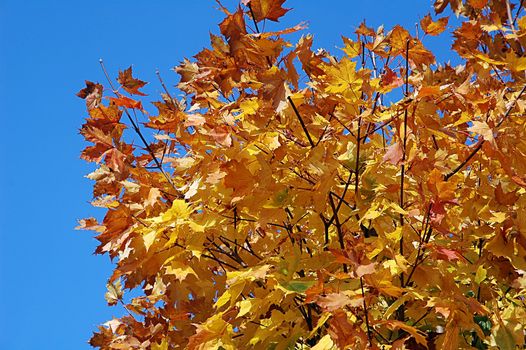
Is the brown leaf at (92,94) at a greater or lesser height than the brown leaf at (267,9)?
greater

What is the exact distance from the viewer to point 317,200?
2904 mm

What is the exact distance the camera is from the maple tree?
111 inches

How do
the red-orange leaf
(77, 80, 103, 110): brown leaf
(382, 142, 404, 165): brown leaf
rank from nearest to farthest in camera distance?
(382, 142, 404, 165): brown leaf
(77, 80, 103, 110): brown leaf
the red-orange leaf

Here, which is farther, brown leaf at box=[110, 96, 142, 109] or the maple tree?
brown leaf at box=[110, 96, 142, 109]

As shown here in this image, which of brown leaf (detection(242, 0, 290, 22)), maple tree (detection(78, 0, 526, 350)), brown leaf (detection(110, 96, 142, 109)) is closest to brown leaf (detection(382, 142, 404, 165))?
maple tree (detection(78, 0, 526, 350))

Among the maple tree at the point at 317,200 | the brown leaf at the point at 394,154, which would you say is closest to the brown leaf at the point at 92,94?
the maple tree at the point at 317,200

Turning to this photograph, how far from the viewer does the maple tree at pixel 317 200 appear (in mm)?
2830

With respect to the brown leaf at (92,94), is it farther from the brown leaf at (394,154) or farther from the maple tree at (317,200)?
the brown leaf at (394,154)

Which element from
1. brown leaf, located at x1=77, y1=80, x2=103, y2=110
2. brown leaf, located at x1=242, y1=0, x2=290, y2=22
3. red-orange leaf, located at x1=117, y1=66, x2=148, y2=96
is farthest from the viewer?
red-orange leaf, located at x1=117, y1=66, x2=148, y2=96

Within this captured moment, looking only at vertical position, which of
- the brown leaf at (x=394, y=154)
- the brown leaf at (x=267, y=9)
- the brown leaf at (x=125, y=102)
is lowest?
the brown leaf at (x=394, y=154)

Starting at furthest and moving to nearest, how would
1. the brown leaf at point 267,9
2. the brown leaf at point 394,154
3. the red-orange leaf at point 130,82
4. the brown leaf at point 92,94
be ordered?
1. the red-orange leaf at point 130,82
2. the brown leaf at point 92,94
3. the brown leaf at point 267,9
4. the brown leaf at point 394,154

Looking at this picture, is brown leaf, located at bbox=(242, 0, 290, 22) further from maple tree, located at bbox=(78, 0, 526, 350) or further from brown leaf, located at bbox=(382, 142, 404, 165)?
brown leaf, located at bbox=(382, 142, 404, 165)

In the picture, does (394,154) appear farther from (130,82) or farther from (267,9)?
(130,82)

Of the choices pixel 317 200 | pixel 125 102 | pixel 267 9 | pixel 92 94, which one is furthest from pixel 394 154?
pixel 92 94
